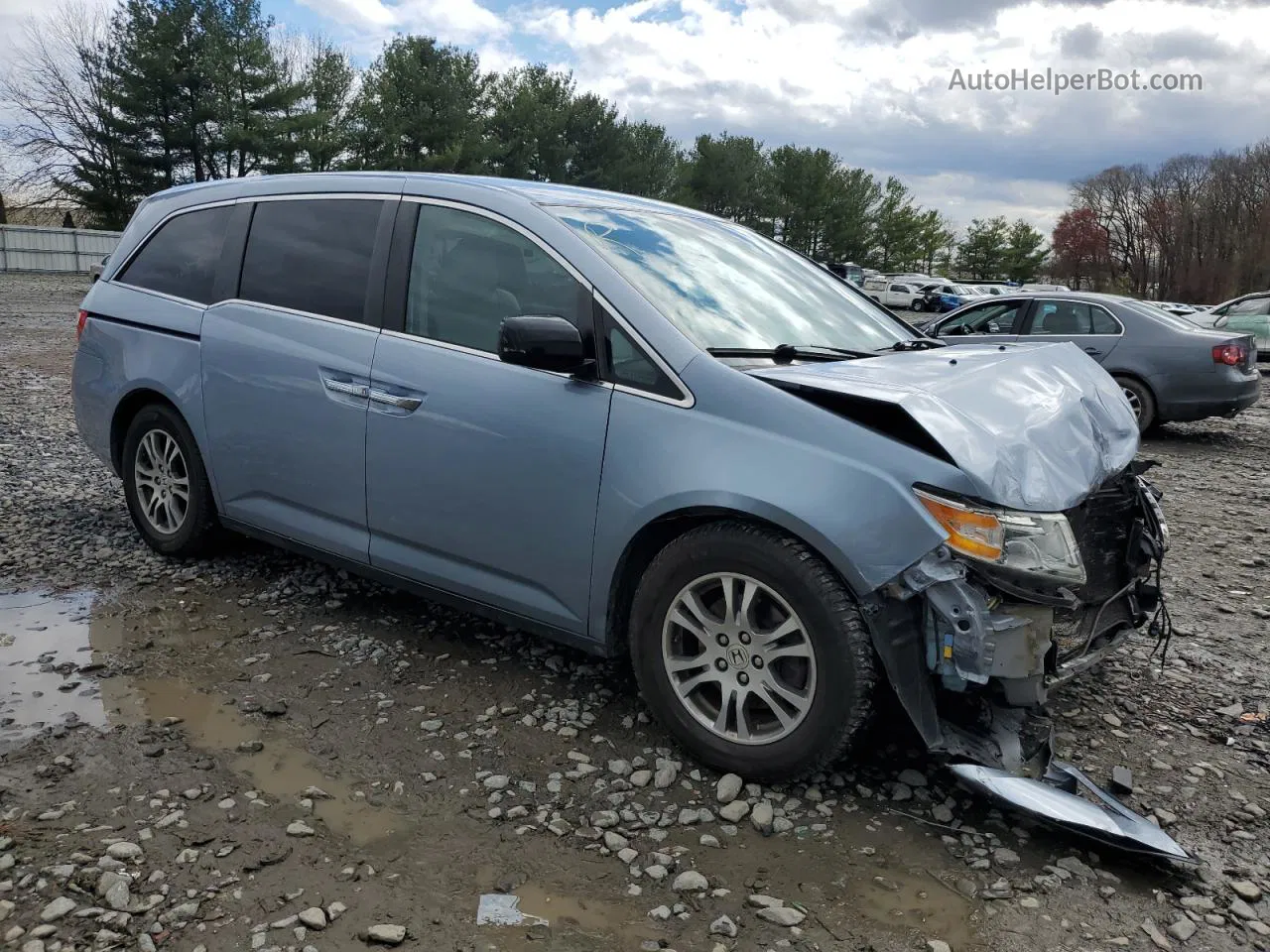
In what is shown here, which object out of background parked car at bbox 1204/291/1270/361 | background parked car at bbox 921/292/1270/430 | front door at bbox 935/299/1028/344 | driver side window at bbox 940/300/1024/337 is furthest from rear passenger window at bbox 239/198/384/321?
background parked car at bbox 1204/291/1270/361

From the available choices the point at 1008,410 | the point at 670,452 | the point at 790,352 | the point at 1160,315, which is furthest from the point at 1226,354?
the point at 670,452

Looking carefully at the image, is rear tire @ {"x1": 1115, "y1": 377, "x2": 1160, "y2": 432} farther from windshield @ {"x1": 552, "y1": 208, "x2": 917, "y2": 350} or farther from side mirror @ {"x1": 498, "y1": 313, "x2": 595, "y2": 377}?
side mirror @ {"x1": 498, "y1": 313, "x2": 595, "y2": 377}

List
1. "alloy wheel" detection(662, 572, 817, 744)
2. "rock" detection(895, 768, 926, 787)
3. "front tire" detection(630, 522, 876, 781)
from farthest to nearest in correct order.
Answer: "rock" detection(895, 768, 926, 787) → "alloy wheel" detection(662, 572, 817, 744) → "front tire" detection(630, 522, 876, 781)

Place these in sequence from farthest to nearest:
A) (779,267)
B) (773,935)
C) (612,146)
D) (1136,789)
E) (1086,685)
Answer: (612,146)
(779,267)
(1086,685)
(1136,789)
(773,935)

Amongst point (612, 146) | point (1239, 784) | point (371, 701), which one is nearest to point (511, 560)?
point (371, 701)

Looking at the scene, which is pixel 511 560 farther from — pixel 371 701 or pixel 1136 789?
pixel 1136 789

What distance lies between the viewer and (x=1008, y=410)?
10.6 ft

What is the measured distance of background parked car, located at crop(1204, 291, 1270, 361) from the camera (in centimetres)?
1877

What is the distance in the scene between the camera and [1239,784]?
10.8ft

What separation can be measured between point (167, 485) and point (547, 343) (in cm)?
270

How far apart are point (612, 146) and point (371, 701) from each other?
167 ft

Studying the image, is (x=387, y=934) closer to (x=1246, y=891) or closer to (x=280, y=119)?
(x=1246, y=891)

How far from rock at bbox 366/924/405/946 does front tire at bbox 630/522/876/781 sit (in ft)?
3.68

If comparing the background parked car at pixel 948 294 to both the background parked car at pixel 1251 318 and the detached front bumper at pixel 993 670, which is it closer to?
the background parked car at pixel 1251 318
